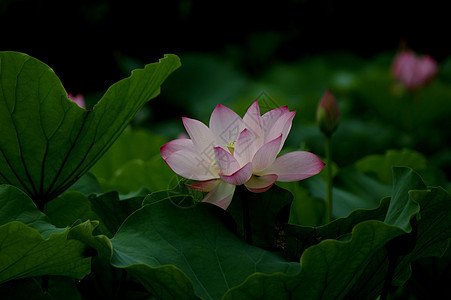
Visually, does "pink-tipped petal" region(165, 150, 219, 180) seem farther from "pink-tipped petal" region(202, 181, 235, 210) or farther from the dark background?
the dark background

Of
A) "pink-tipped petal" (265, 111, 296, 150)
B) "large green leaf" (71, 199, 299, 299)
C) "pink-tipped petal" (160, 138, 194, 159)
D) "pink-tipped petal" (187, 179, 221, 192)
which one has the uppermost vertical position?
"pink-tipped petal" (265, 111, 296, 150)

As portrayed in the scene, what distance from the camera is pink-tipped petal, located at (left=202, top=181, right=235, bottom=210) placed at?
1.73 feet

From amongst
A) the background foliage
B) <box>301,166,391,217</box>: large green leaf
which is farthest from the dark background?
<box>301,166,391,217</box>: large green leaf

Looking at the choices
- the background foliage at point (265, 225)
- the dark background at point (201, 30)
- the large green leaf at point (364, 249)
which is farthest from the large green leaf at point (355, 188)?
the dark background at point (201, 30)

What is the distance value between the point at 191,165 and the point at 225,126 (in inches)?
3.0

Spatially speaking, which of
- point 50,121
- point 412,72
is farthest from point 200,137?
point 412,72

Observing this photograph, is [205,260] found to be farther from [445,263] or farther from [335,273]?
[445,263]

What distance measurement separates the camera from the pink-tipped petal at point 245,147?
1.70 feet

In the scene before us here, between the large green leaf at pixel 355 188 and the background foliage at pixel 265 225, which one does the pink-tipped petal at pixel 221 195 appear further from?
the large green leaf at pixel 355 188

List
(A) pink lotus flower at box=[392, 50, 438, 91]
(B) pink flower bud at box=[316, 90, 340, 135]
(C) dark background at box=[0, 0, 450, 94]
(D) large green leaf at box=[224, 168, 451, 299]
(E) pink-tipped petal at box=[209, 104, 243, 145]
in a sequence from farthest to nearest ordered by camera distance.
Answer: (C) dark background at box=[0, 0, 450, 94] < (A) pink lotus flower at box=[392, 50, 438, 91] < (B) pink flower bud at box=[316, 90, 340, 135] < (E) pink-tipped petal at box=[209, 104, 243, 145] < (D) large green leaf at box=[224, 168, 451, 299]

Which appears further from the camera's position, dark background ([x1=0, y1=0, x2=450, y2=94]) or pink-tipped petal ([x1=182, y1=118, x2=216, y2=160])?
dark background ([x1=0, y1=0, x2=450, y2=94])

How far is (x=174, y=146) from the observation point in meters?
0.57

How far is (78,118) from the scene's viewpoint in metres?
0.62

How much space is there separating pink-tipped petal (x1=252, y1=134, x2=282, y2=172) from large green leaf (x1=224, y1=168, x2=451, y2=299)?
0.08m
